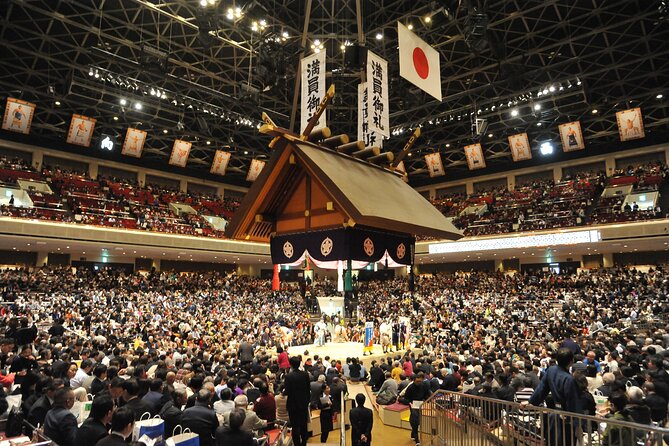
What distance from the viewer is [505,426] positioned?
369cm

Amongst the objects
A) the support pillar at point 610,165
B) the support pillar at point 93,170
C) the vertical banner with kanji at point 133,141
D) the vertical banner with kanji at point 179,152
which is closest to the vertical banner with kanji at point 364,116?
the vertical banner with kanji at point 133,141

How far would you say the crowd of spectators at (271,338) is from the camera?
4207 millimetres

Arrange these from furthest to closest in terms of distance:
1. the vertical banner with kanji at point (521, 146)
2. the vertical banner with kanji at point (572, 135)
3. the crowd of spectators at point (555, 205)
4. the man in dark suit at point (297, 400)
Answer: the vertical banner with kanji at point (521, 146)
the crowd of spectators at point (555, 205)
the vertical banner with kanji at point (572, 135)
the man in dark suit at point (297, 400)

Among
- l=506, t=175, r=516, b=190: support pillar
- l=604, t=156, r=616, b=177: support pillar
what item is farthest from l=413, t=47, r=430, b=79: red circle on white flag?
l=506, t=175, r=516, b=190: support pillar

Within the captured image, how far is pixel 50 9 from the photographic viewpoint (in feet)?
45.0

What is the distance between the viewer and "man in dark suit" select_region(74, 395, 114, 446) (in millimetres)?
2549

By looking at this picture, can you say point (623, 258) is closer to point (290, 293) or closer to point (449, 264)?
point (449, 264)

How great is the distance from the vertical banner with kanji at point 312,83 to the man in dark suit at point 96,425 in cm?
426

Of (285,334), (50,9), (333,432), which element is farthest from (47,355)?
(50,9)

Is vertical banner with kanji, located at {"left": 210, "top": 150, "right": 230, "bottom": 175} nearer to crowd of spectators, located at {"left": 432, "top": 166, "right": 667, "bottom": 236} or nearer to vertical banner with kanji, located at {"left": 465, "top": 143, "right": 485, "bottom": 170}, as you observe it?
vertical banner with kanji, located at {"left": 465, "top": 143, "right": 485, "bottom": 170}

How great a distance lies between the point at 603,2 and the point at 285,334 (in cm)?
1492

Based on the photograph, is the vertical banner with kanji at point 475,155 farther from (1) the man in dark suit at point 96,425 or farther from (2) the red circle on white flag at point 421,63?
(1) the man in dark suit at point 96,425

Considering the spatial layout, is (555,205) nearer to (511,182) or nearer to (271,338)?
(511,182)

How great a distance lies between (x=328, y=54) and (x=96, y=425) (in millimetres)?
15891
